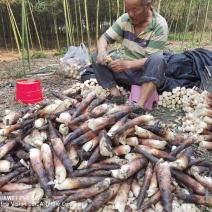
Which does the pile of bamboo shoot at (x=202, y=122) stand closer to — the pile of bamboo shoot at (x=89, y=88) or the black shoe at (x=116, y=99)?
the black shoe at (x=116, y=99)

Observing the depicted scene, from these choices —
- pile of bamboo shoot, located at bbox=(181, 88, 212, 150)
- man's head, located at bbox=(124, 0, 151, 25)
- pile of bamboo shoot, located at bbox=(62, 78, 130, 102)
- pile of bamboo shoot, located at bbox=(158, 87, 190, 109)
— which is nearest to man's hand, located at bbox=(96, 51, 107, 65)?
pile of bamboo shoot, located at bbox=(62, 78, 130, 102)

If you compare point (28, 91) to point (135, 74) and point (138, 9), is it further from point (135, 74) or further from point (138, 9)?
point (138, 9)

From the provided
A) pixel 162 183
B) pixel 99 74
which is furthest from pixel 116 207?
pixel 99 74

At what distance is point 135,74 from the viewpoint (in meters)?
2.86

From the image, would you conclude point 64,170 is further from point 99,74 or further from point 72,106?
point 99,74

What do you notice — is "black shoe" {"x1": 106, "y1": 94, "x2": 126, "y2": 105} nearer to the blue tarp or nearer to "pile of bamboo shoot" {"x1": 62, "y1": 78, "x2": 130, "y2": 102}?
"pile of bamboo shoot" {"x1": 62, "y1": 78, "x2": 130, "y2": 102}

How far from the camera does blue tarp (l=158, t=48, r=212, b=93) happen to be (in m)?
3.31

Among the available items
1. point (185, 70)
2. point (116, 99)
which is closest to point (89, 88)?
point (116, 99)

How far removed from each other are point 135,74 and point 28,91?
1406 mm

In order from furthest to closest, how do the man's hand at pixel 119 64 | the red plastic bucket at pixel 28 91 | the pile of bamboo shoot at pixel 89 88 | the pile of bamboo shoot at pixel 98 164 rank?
the red plastic bucket at pixel 28 91
the pile of bamboo shoot at pixel 89 88
the man's hand at pixel 119 64
the pile of bamboo shoot at pixel 98 164

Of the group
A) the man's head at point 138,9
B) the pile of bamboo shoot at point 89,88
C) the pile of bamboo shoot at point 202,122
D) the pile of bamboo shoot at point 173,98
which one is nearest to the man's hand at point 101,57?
the pile of bamboo shoot at point 89,88

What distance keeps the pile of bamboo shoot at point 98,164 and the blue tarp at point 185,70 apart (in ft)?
5.30

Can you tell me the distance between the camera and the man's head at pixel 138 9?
2.32 metres

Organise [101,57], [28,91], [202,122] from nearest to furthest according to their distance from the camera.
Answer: [202,122], [101,57], [28,91]
